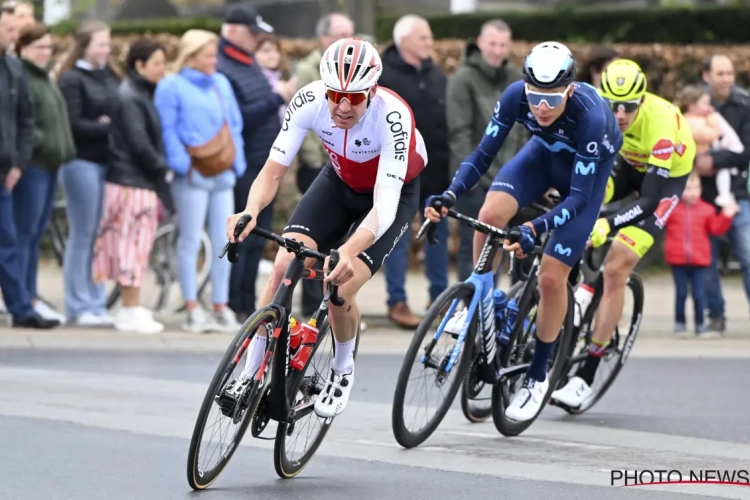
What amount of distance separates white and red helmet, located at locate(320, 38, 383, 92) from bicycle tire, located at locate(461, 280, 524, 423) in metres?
1.97

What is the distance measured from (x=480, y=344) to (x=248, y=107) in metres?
5.01

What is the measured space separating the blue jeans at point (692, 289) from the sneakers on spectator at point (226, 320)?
12.5 ft

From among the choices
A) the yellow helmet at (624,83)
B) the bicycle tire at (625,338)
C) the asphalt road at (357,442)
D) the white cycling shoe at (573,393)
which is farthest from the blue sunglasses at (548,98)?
the white cycling shoe at (573,393)

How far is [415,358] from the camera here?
792 centimetres

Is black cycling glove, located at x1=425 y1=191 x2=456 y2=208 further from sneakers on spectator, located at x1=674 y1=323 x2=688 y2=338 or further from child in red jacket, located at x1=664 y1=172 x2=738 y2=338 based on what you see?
sneakers on spectator, located at x1=674 y1=323 x2=688 y2=338

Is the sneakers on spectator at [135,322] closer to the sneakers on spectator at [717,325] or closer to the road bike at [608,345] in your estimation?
the road bike at [608,345]

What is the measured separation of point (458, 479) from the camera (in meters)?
7.26

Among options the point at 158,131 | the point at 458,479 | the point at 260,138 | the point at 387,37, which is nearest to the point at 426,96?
the point at 260,138

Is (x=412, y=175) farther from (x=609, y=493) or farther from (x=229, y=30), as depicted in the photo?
(x=229, y=30)

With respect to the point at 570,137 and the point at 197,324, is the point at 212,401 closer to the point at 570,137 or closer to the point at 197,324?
the point at 570,137

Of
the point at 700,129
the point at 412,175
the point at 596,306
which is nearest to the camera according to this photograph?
the point at 412,175

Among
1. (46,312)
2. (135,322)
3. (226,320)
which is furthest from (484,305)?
(46,312)

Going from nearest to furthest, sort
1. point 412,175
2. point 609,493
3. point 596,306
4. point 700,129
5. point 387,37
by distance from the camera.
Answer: point 609,493
point 412,175
point 596,306
point 700,129
point 387,37

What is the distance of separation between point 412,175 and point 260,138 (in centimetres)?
542
